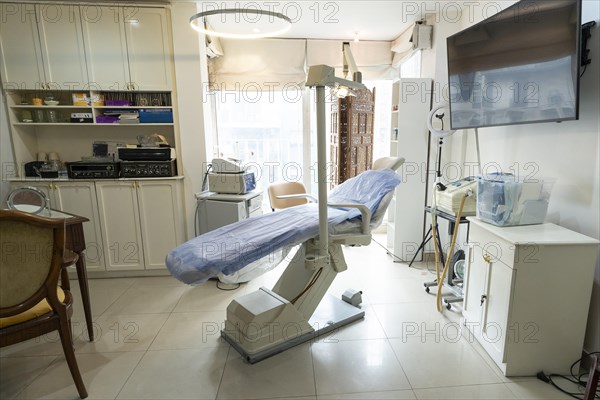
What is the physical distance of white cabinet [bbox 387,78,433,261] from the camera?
3.30 meters

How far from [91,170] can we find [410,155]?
10.4 feet

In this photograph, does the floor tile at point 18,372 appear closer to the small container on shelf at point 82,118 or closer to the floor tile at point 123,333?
the floor tile at point 123,333

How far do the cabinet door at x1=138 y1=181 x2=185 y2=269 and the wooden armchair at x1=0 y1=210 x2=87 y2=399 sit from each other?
Result: 154 centimetres

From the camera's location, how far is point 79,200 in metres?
3.12

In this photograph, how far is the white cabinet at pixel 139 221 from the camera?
3.15m

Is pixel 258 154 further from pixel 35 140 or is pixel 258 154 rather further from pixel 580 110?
pixel 580 110

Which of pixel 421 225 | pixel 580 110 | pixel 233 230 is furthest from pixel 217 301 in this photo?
pixel 580 110

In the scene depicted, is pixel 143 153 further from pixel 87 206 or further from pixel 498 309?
pixel 498 309

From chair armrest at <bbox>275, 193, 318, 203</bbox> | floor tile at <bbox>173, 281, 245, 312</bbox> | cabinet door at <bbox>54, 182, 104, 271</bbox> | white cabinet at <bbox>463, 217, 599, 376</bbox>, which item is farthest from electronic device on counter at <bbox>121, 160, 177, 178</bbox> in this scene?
white cabinet at <bbox>463, 217, 599, 376</bbox>

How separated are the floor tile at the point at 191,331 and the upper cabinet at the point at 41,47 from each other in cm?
239

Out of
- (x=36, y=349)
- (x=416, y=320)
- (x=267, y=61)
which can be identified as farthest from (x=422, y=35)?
(x=36, y=349)

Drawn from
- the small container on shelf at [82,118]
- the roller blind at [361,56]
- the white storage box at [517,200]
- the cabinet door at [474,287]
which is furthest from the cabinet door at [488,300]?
the small container on shelf at [82,118]

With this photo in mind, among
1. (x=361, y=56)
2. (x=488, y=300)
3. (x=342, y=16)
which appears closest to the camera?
(x=488, y=300)

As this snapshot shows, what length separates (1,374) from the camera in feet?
6.43
